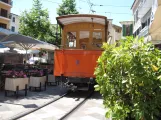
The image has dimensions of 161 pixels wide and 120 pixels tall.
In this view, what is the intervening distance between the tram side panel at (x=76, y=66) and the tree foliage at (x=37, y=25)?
22.2 metres

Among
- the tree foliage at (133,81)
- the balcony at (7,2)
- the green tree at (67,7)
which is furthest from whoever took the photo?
the balcony at (7,2)

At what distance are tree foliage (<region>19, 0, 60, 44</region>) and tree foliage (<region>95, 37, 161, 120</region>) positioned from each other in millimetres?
28716

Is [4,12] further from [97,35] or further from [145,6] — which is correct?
[97,35]

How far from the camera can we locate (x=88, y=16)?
36.0 ft

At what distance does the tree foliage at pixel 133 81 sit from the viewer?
145 inches

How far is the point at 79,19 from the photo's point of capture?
11391 millimetres

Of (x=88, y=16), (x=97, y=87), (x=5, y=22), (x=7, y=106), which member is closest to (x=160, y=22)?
(x=88, y=16)

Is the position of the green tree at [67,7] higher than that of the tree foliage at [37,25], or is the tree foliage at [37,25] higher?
the green tree at [67,7]

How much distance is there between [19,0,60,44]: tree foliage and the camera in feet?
107

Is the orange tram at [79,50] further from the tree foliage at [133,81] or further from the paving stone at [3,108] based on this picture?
the tree foliage at [133,81]

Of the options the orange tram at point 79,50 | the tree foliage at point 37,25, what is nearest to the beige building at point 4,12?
the tree foliage at point 37,25

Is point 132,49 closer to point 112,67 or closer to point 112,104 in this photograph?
point 112,67

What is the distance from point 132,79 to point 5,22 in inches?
1845

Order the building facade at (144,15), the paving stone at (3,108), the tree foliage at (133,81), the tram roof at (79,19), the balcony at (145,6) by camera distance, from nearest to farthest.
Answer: the tree foliage at (133,81) → the paving stone at (3,108) → the tram roof at (79,19) → the balcony at (145,6) → the building facade at (144,15)
